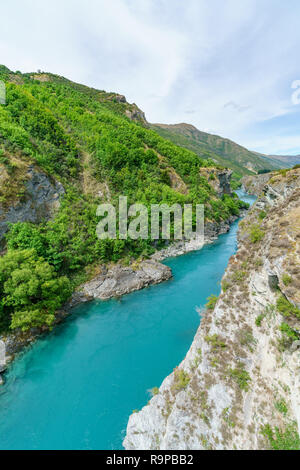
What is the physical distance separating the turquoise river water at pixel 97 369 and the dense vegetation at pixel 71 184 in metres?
3.03

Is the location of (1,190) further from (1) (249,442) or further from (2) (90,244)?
(1) (249,442)

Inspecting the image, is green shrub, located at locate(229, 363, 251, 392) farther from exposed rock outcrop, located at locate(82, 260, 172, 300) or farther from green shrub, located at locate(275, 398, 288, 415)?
exposed rock outcrop, located at locate(82, 260, 172, 300)

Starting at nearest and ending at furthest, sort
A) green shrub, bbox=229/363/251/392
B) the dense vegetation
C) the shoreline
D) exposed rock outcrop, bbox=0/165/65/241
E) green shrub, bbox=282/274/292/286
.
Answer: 1. green shrub, bbox=282/274/292/286
2. green shrub, bbox=229/363/251/392
3. the shoreline
4. the dense vegetation
5. exposed rock outcrop, bbox=0/165/65/241

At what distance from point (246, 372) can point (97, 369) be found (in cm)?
1023

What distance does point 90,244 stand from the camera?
24.4m

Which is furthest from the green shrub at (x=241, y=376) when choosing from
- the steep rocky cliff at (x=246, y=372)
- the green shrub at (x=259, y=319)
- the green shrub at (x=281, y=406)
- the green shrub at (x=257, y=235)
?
the green shrub at (x=257, y=235)

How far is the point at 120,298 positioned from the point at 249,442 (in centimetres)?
1518

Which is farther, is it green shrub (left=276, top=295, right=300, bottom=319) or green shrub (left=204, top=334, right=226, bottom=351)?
green shrub (left=204, top=334, right=226, bottom=351)

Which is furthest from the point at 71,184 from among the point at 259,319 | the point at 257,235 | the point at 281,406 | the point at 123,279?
the point at 281,406

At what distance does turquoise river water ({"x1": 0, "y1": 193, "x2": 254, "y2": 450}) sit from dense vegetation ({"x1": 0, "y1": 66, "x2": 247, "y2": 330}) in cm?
303

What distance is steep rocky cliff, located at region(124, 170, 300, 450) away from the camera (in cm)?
672

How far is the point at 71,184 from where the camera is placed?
2880 centimetres

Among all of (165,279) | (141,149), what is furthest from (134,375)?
(141,149)

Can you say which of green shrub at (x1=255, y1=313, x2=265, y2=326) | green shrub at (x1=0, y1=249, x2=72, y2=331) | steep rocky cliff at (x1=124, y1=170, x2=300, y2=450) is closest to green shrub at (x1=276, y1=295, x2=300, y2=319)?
steep rocky cliff at (x1=124, y1=170, x2=300, y2=450)
